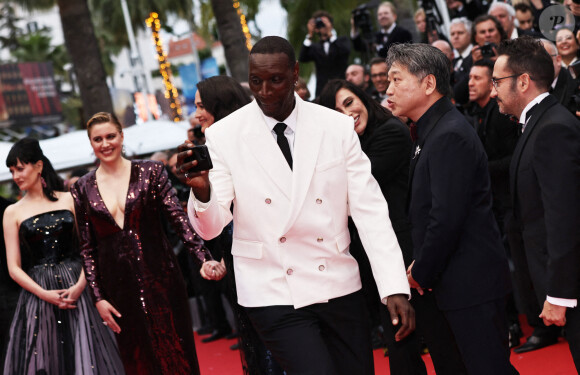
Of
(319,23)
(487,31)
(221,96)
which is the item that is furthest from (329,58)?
(221,96)

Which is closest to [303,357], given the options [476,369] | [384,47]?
[476,369]

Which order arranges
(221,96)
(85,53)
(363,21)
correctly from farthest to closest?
(85,53) → (363,21) → (221,96)

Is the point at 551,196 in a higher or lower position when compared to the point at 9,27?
lower

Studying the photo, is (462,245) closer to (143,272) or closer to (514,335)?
(143,272)

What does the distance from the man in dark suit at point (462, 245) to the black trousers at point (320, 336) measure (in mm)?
435

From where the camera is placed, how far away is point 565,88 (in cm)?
607

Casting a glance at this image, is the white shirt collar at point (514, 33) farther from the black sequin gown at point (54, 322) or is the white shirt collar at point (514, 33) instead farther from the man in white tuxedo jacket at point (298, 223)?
the man in white tuxedo jacket at point (298, 223)

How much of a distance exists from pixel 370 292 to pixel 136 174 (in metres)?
1.76

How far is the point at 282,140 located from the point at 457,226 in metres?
0.91

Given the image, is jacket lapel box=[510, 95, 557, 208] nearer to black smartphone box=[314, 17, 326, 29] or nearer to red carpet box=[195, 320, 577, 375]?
red carpet box=[195, 320, 577, 375]

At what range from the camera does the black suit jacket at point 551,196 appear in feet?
12.0

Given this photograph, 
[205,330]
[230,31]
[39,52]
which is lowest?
[205,330]

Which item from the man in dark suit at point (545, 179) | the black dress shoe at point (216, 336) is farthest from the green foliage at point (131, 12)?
the man in dark suit at point (545, 179)

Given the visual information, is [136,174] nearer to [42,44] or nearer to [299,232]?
[299,232]
